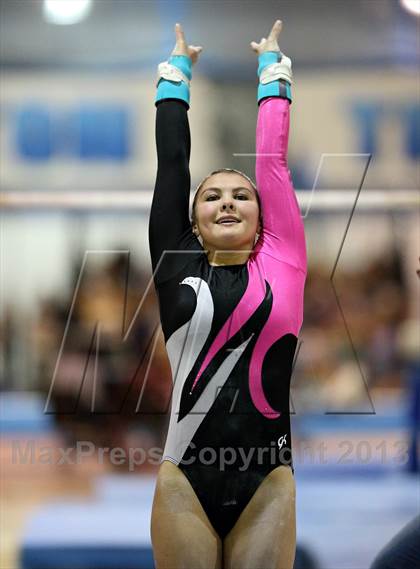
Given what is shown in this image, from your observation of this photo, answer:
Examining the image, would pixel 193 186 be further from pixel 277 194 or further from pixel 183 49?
pixel 277 194

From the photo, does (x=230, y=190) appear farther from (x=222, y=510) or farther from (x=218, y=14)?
(x=218, y=14)

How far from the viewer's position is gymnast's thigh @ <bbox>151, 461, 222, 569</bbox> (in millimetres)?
1493

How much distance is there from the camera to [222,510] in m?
1.54

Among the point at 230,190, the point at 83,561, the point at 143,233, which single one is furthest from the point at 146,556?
the point at 143,233

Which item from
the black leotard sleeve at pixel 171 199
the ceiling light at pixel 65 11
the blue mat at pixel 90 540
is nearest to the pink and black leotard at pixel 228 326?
the black leotard sleeve at pixel 171 199

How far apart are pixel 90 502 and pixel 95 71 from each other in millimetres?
1669

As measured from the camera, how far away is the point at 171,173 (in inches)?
67.1

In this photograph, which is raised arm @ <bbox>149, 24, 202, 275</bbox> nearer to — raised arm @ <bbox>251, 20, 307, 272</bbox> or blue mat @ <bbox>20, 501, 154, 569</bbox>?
raised arm @ <bbox>251, 20, 307, 272</bbox>

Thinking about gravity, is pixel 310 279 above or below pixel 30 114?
below

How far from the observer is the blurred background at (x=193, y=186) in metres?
2.70

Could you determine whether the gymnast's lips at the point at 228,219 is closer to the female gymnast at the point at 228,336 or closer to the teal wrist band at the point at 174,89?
the female gymnast at the point at 228,336

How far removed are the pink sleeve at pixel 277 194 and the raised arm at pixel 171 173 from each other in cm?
16

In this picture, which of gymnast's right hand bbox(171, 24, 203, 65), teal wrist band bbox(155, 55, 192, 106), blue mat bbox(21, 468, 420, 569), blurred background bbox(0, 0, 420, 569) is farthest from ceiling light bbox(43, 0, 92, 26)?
blue mat bbox(21, 468, 420, 569)

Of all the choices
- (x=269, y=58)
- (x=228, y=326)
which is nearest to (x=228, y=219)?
(x=228, y=326)
